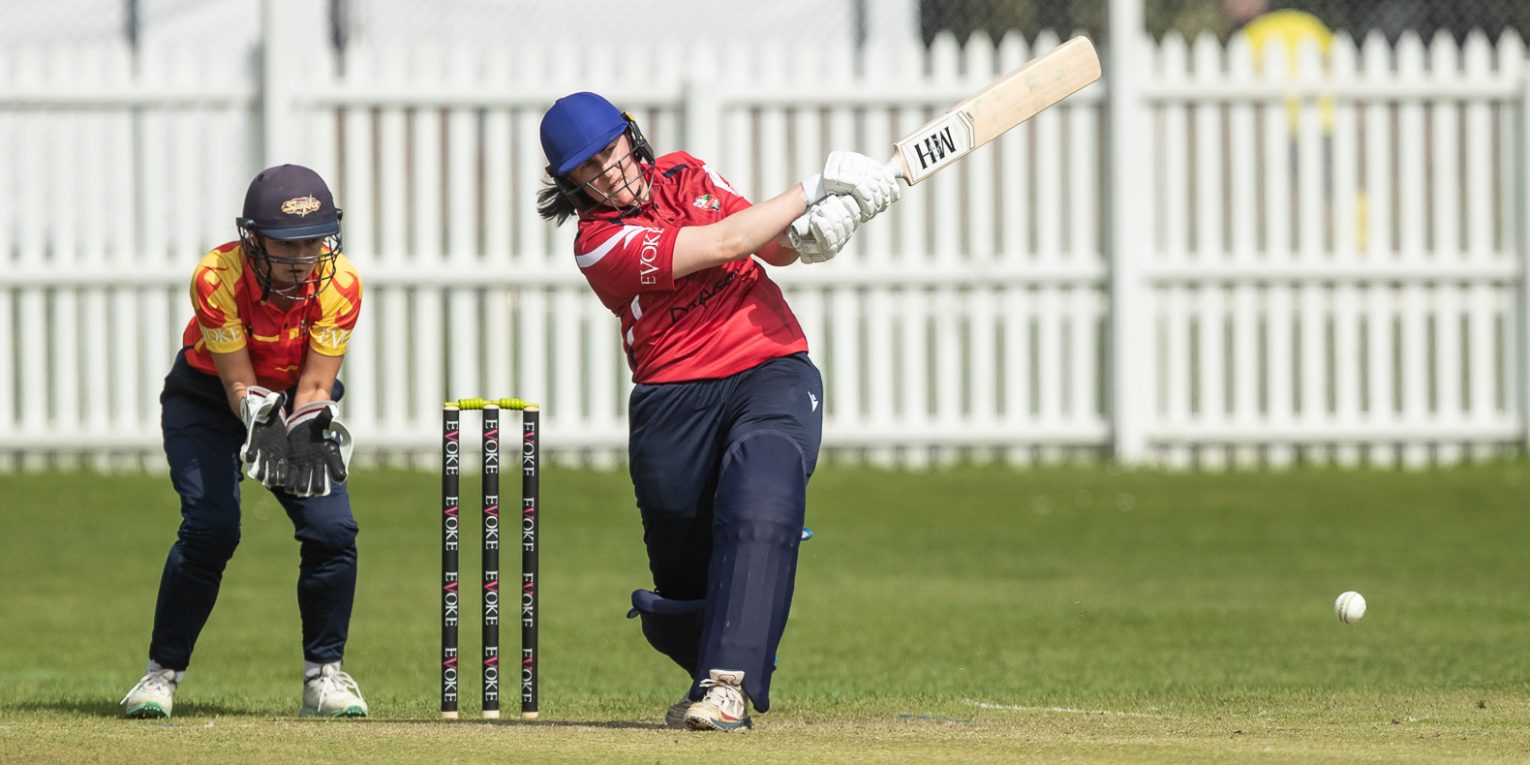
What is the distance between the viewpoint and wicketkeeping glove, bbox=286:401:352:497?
655 centimetres

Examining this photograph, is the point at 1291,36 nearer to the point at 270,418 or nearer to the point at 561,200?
the point at 561,200

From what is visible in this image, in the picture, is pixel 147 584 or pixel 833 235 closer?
pixel 833 235

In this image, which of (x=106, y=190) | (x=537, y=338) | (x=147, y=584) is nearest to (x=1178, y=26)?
(x=537, y=338)

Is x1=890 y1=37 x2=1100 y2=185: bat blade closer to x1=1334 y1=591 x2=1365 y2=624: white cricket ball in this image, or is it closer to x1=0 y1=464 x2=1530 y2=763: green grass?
x1=0 y1=464 x2=1530 y2=763: green grass

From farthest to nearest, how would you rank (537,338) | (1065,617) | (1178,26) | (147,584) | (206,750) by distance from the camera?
(1178,26) < (537,338) < (147,584) < (1065,617) < (206,750)

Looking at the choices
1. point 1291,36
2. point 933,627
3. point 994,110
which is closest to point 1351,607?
point 933,627

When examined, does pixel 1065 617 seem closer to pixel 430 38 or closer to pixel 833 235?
pixel 833 235

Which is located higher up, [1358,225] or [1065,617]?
[1358,225]

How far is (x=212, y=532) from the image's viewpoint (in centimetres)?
670

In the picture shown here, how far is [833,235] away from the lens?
19.6 ft

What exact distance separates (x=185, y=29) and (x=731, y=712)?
38.8ft

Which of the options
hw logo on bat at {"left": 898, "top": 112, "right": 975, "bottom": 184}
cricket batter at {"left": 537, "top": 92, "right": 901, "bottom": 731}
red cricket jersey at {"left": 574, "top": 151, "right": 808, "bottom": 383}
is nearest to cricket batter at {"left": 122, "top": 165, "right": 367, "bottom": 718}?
cricket batter at {"left": 537, "top": 92, "right": 901, "bottom": 731}

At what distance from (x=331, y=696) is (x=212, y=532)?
0.61 meters

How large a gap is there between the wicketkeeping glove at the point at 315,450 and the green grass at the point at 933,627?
0.69 metres
